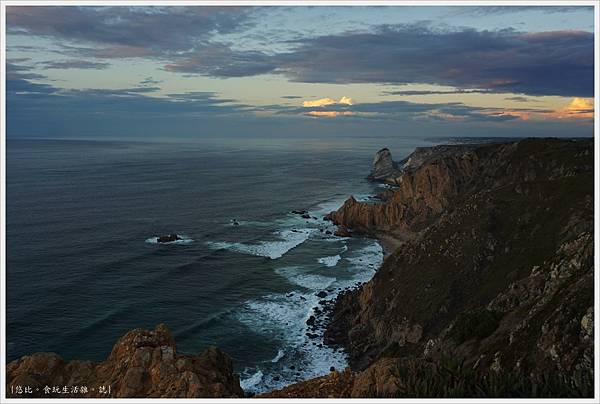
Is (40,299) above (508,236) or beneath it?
beneath

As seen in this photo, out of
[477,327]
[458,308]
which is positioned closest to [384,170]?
[458,308]

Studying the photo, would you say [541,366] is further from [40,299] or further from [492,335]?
[40,299]

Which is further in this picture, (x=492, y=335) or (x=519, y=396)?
(x=492, y=335)

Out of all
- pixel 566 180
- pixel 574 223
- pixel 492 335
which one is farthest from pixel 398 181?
pixel 492 335

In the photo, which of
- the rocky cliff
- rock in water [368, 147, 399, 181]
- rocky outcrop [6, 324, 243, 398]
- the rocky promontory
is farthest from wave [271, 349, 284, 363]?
rock in water [368, 147, 399, 181]

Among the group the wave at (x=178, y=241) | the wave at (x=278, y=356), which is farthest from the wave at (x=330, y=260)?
the wave at (x=278, y=356)

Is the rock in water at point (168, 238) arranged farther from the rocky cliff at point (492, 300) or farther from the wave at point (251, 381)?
the wave at point (251, 381)

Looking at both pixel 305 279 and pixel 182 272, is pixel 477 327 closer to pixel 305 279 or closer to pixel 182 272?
pixel 305 279
